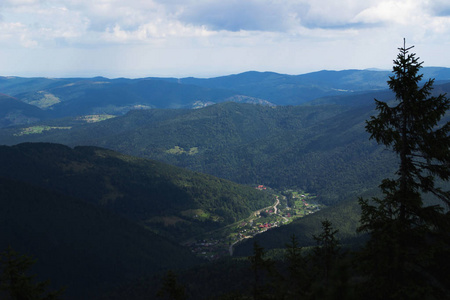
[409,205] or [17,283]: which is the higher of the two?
[409,205]

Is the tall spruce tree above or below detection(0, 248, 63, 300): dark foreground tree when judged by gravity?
above

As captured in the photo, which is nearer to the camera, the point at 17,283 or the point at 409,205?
the point at 409,205

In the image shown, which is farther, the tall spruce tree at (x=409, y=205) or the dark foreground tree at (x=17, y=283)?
the dark foreground tree at (x=17, y=283)

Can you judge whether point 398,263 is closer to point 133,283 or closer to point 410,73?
point 410,73

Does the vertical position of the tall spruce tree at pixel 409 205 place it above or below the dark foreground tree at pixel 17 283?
above

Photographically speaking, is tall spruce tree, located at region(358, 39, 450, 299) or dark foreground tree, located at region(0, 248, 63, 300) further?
dark foreground tree, located at region(0, 248, 63, 300)

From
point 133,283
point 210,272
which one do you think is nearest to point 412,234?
point 210,272

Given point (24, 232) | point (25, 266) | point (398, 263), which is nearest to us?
point (398, 263)

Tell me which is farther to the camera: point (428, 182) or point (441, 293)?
point (428, 182)
